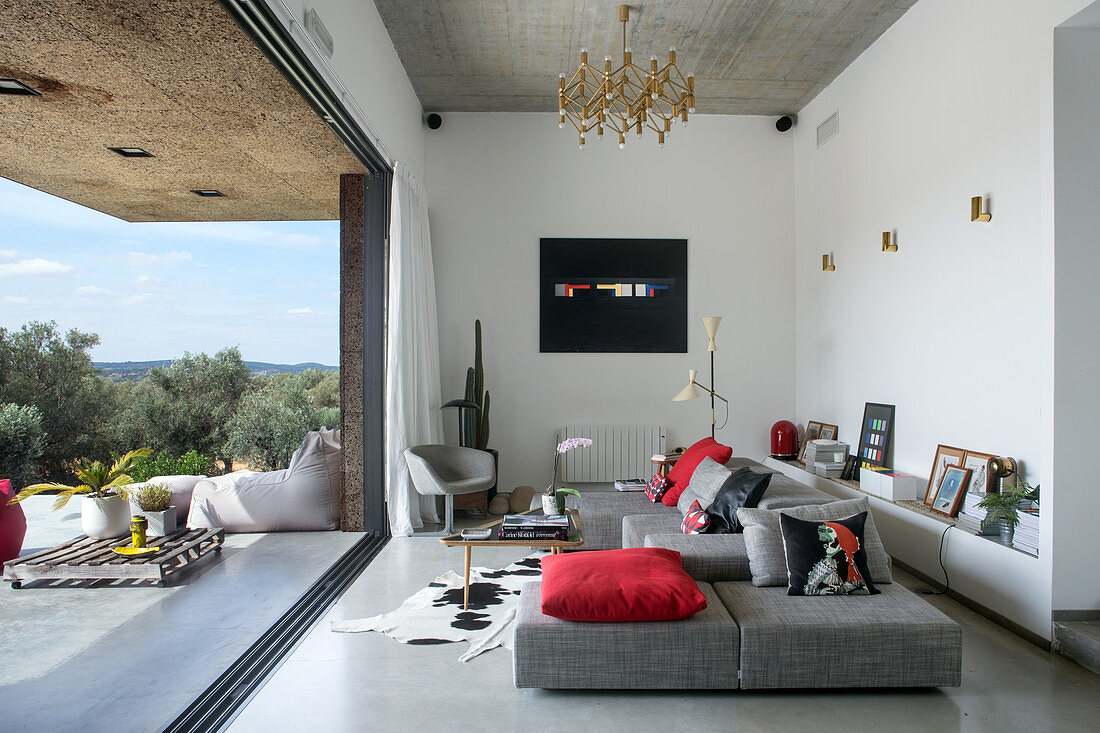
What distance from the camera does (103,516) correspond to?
4.30m

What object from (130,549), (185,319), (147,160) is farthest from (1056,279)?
(185,319)

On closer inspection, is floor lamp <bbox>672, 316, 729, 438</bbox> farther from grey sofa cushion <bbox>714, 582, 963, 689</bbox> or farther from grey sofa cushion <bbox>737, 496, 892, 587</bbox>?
grey sofa cushion <bbox>714, 582, 963, 689</bbox>

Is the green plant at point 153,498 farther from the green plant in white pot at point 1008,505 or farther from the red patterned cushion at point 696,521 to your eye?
the green plant in white pot at point 1008,505

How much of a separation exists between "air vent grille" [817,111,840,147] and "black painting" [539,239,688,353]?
1.59m

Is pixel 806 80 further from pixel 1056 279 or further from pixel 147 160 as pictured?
pixel 147 160

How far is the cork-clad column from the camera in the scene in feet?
16.8

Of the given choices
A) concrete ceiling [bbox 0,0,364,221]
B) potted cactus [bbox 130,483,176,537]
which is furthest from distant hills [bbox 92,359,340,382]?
potted cactus [bbox 130,483,176,537]

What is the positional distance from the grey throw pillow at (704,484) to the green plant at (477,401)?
6.63 ft

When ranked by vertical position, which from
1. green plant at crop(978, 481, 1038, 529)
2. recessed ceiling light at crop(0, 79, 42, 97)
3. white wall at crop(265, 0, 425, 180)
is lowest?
green plant at crop(978, 481, 1038, 529)

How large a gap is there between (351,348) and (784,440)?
3.90m

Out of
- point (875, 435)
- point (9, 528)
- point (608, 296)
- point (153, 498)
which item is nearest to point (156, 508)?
point (153, 498)

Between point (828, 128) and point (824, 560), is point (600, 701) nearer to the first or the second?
point (824, 560)

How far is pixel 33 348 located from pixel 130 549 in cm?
359

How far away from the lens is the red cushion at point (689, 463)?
15.0ft
